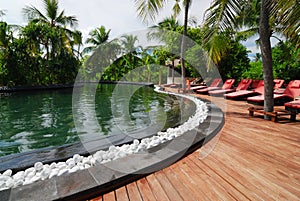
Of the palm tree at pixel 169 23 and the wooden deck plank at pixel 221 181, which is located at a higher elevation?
the palm tree at pixel 169 23

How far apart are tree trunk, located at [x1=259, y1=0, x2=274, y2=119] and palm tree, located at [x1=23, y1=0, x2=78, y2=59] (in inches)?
617

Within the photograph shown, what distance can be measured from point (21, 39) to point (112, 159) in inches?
616

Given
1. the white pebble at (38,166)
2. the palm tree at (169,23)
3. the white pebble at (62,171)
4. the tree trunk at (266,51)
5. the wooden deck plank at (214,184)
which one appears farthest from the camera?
the palm tree at (169,23)

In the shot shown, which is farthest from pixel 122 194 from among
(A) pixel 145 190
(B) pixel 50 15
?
(B) pixel 50 15

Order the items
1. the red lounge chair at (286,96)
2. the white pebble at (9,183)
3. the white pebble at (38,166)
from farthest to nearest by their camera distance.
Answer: the red lounge chair at (286,96) < the white pebble at (38,166) < the white pebble at (9,183)

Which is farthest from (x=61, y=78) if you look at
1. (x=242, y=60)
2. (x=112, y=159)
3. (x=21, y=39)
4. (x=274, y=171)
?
(x=274, y=171)

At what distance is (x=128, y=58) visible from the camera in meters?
24.3

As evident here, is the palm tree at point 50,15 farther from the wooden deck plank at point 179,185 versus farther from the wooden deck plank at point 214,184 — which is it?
the wooden deck plank at point 214,184

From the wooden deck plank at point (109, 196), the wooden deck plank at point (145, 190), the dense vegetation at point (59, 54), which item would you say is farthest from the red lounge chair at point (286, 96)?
the wooden deck plank at point (109, 196)

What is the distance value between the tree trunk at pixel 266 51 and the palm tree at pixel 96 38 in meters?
24.3

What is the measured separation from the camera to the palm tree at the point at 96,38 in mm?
26078

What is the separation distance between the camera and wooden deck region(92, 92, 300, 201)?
184 cm

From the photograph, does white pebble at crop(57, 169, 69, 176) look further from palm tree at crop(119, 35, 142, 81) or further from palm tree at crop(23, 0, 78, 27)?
palm tree at crop(119, 35, 142, 81)

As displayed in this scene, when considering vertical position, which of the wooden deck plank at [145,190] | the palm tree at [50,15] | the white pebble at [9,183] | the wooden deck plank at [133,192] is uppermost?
the palm tree at [50,15]
